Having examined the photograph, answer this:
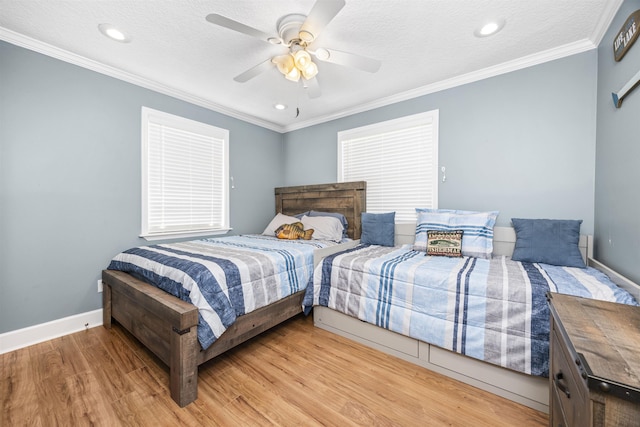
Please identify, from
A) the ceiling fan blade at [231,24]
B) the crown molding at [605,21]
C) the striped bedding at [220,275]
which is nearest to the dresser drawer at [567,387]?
the striped bedding at [220,275]

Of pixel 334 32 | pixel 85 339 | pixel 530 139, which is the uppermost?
pixel 334 32

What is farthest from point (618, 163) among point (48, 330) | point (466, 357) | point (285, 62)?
point (48, 330)

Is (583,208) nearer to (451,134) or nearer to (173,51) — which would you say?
(451,134)

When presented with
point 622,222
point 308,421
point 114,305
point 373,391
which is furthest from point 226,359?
point 622,222

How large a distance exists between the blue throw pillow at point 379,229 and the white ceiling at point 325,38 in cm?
Result: 152

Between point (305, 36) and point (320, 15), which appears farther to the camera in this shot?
point (305, 36)

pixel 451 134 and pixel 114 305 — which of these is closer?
pixel 114 305

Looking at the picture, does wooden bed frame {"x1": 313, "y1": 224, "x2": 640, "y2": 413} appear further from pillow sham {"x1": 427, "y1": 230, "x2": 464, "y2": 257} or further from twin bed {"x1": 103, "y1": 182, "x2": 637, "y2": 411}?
pillow sham {"x1": 427, "y1": 230, "x2": 464, "y2": 257}

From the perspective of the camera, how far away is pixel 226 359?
1.95 m

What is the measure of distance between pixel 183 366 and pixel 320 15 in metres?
2.19

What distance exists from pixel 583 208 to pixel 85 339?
4.48 meters

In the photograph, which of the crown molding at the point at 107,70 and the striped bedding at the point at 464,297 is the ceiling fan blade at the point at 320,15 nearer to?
the striped bedding at the point at 464,297

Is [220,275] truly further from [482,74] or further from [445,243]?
[482,74]

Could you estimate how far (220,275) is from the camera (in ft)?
5.73
